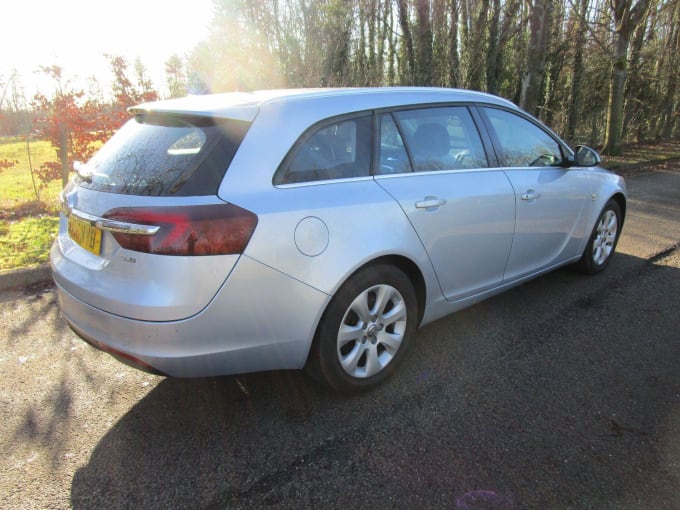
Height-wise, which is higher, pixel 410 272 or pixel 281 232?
pixel 281 232

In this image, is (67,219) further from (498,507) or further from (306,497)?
(498,507)

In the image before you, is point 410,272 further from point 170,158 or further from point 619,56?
point 619,56

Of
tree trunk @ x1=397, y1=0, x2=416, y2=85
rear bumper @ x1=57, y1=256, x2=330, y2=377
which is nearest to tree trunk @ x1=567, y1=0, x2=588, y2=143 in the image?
tree trunk @ x1=397, y1=0, x2=416, y2=85

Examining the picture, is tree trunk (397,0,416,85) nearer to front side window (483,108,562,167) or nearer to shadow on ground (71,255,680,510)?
front side window (483,108,562,167)

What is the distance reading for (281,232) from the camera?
2186 millimetres

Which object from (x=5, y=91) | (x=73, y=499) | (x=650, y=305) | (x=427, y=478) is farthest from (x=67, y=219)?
(x=5, y=91)

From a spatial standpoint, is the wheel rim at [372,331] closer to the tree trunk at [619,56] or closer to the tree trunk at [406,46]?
the tree trunk at [406,46]

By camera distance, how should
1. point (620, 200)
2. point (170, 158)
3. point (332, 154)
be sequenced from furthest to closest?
point (620, 200), point (332, 154), point (170, 158)

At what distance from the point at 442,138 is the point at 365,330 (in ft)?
4.50

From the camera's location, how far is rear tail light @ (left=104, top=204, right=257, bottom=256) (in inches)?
79.9

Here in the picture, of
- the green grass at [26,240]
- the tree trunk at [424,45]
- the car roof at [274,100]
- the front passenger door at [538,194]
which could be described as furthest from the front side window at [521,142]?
the tree trunk at [424,45]

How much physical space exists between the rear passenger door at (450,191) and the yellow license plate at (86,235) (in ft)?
4.78

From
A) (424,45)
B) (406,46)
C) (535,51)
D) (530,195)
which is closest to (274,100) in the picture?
(530,195)

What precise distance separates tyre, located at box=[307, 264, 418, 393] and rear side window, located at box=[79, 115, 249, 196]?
0.86 metres
